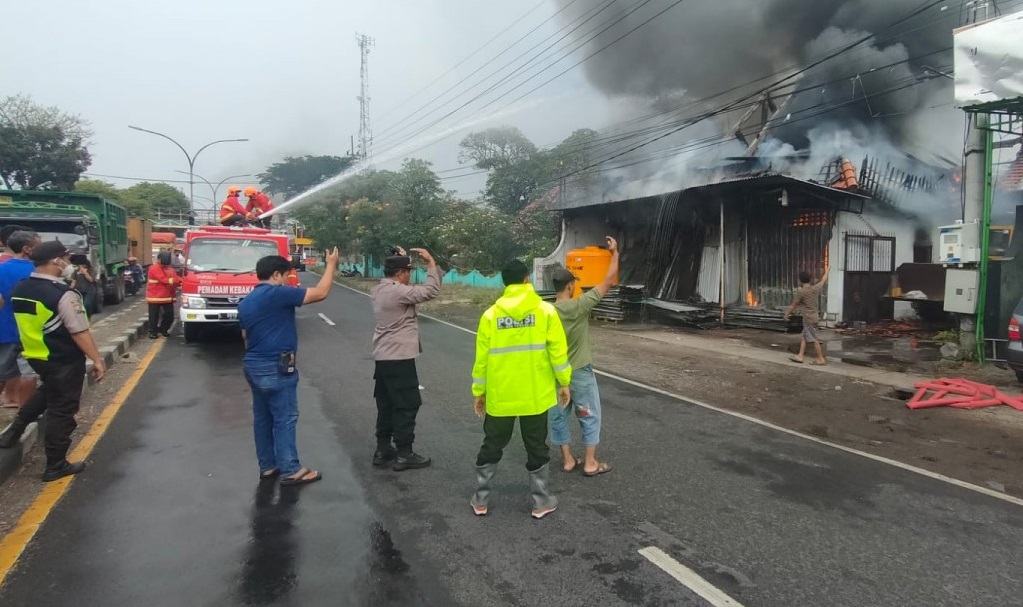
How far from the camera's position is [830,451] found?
5340 millimetres

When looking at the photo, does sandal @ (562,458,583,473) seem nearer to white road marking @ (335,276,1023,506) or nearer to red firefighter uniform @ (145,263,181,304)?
white road marking @ (335,276,1023,506)

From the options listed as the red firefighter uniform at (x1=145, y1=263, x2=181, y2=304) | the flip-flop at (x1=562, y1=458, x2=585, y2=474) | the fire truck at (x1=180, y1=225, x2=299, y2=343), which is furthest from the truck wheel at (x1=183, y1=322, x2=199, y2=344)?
the flip-flop at (x1=562, y1=458, x2=585, y2=474)

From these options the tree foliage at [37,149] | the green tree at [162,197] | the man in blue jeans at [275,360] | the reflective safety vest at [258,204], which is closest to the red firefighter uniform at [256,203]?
the reflective safety vest at [258,204]

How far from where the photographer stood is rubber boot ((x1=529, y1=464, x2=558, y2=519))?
3.77 meters

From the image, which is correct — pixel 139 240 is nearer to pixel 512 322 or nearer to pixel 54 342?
pixel 54 342

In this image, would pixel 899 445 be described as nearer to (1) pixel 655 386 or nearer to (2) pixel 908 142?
(1) pixel 655 386

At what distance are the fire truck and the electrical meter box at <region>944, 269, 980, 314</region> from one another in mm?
10304

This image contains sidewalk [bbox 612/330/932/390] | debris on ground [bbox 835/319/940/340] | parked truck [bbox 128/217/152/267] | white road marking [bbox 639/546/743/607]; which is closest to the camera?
white road marking [bbox 639/546/743/607]

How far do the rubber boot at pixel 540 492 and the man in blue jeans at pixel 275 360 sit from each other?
1647 mm

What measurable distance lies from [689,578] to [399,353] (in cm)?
244

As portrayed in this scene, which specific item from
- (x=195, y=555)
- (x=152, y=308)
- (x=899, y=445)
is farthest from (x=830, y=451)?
(x=152, y=308)

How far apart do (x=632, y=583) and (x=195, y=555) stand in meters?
2.32

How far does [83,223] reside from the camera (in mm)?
14539

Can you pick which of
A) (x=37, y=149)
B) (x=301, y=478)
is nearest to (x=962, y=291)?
(x=301, y=478)
